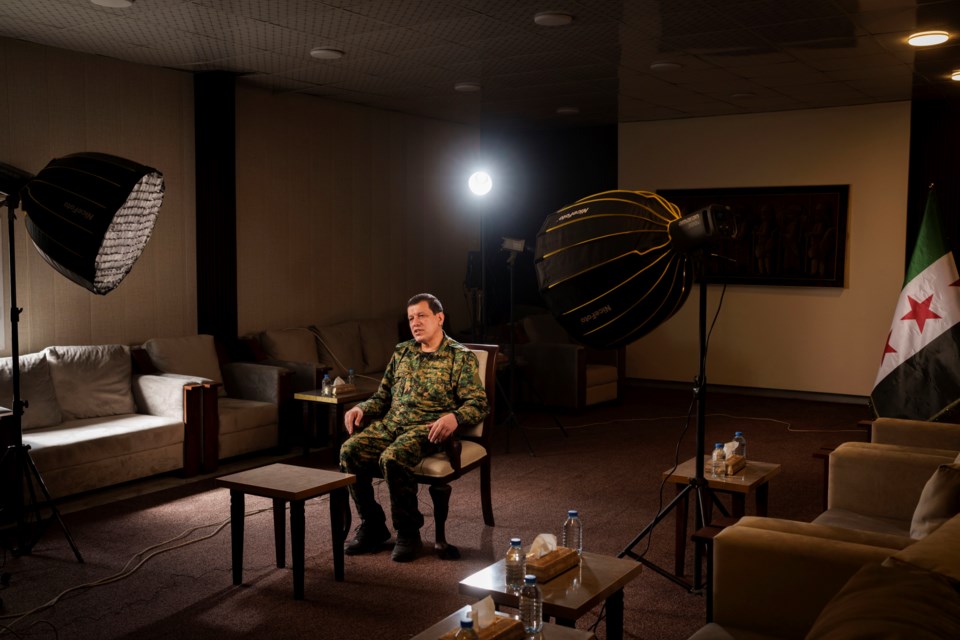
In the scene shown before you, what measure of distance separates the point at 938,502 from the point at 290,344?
16.7 feet

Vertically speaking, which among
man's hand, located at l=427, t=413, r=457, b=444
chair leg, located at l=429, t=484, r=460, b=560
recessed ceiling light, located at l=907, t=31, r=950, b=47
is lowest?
chair leg, located at l=429, t=484, r=460, b=560

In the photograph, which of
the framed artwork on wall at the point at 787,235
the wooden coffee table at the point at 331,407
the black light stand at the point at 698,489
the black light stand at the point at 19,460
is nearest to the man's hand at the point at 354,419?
the black light stand at the point at 19,460

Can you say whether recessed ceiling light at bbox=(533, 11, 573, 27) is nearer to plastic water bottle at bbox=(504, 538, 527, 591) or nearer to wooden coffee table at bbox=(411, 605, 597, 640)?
plastic water bottle at bbox=(504, 538, 527, 591)

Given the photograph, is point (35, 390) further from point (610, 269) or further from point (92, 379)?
point (610, 269)

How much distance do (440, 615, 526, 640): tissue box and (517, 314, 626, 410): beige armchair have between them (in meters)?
5.22

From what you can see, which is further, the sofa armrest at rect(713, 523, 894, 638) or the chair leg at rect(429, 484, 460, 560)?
the chair leg at rect(429, 484, 460, 560)

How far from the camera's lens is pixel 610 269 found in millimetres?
2266

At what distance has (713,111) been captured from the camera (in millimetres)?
8477

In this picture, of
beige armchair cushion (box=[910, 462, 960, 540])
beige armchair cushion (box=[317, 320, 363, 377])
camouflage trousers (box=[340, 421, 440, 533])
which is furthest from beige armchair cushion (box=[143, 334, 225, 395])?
beige armchair cushion (box=[910, 462, 960, 540])

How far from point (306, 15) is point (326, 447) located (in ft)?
9.98

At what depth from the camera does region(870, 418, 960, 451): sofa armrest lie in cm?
400

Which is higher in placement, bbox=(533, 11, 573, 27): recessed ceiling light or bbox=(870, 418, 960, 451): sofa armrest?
bbox=(533, 11, 573, 27): recessed ceiling light

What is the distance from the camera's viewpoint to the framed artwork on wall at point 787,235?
8.21 metres

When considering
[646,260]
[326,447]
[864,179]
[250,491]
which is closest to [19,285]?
[326,447]
